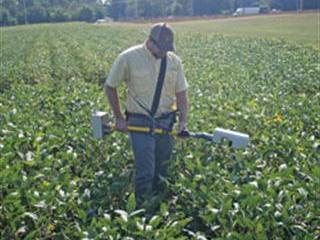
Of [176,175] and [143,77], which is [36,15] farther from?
[143,77]

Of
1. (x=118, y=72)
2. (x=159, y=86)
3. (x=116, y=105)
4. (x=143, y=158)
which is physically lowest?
(x=143, y=158)

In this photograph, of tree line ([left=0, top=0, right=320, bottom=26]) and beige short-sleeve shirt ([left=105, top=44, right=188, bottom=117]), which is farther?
tree line ([left=0, top=0, right=320, bottom=26])

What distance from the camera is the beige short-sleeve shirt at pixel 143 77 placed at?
470 centimetres

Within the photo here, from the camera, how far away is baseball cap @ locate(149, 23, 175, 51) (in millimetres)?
4535

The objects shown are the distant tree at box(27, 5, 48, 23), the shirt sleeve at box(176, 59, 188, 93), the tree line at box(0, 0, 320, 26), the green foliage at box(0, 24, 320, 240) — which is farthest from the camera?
the distant tree at box(27, 5, 48, 23)

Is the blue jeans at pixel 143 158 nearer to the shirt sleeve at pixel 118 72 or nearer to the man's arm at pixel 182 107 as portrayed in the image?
the man's arm at pixel 182 107

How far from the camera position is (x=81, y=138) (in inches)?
235

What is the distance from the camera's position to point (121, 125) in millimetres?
4875

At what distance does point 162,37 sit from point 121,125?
89 centimetres

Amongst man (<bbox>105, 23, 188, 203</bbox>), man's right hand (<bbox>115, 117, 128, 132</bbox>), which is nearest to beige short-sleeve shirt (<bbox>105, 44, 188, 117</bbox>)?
man (<bbox>105, 23, 188, 203</bbox>)

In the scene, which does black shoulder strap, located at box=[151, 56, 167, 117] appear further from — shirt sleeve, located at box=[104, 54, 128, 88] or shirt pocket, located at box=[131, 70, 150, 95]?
shirt sleeve, located at box=[104, 54, 128, 88]

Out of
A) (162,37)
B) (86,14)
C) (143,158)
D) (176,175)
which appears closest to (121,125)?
(143,158)

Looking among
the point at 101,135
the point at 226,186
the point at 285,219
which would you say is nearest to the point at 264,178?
the point at 226,186

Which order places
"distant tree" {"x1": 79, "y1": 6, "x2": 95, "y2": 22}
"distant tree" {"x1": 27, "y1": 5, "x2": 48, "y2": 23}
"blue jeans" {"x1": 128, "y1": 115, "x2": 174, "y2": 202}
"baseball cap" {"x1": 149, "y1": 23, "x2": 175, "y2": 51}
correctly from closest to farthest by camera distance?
1. "baseball cap" {"x1": 149, "y1": 23, "x2": 175, "y2": 51}
2. "blue jeans" {"x1": 128, "y1": 115, "x2": 174, "y2": 202}
3. "distant tree" {"x1": 27, "y1": 5, "x2": 48, "y2": 23}
4. "distant tree" {"x1": 79, "y1": 6, "x2": 95, "y2": 22}
